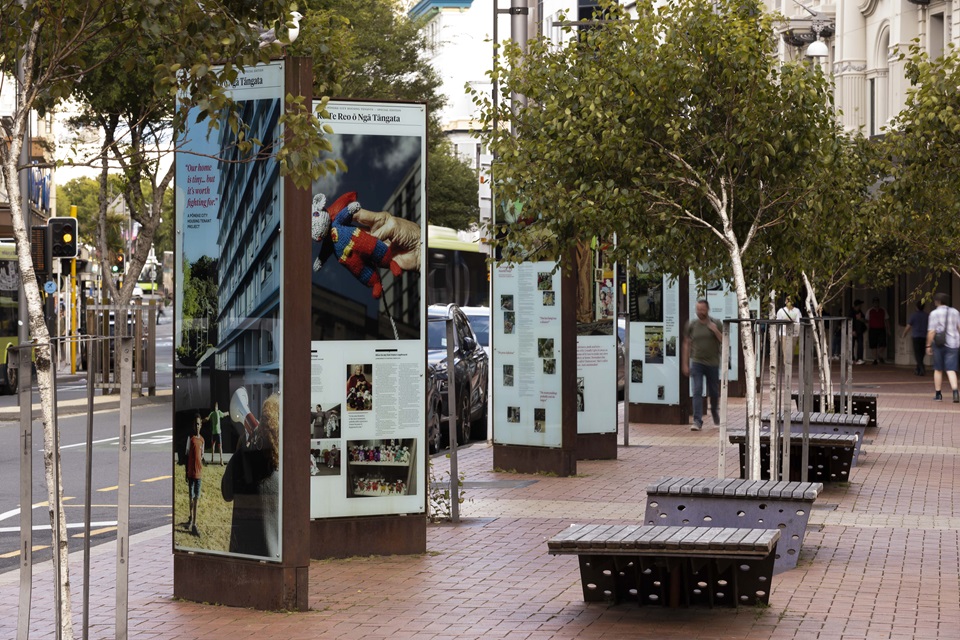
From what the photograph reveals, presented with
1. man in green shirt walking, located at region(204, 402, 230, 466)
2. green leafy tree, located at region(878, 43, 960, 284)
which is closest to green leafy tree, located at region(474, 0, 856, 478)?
green leafy tree, located at region(878, 43, 960, 284)

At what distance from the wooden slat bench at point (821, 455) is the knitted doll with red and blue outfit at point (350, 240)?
479cm

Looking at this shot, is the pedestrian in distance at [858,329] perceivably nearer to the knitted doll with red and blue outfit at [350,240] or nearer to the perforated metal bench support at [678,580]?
the knitted doll with red and blue outfit at [350,240]

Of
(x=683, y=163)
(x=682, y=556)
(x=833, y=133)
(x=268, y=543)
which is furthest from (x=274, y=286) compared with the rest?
(x=833, y=133)

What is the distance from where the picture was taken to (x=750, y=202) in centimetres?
1282

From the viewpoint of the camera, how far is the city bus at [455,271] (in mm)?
39875

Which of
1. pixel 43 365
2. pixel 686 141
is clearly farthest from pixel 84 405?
pixel 43 365

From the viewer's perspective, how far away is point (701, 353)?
21.1 m

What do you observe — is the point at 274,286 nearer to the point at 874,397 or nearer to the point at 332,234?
the point at 332,234

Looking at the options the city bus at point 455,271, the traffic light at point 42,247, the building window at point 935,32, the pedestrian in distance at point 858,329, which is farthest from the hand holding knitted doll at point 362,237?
the pedestrian in distance at point 858,329

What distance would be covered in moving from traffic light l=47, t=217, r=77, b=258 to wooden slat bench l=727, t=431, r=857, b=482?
12.4 m

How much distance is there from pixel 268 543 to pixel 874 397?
1494cm

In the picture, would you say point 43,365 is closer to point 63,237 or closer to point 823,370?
point 823,370

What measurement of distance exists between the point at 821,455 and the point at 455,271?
27133 mm

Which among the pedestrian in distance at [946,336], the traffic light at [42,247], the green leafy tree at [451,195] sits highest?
the green leafy tree at [451,195]
